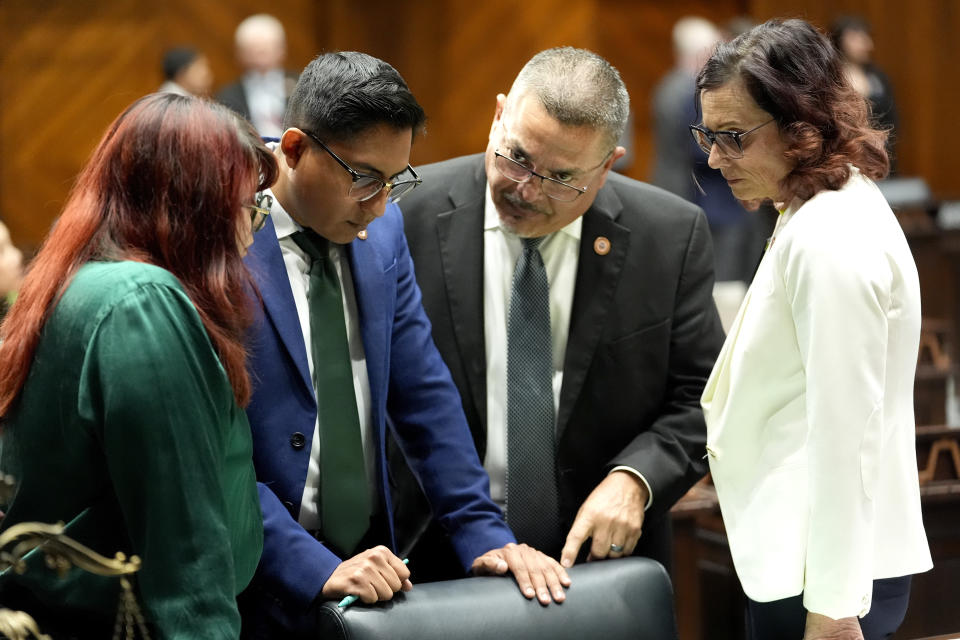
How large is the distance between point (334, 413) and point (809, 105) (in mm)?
955

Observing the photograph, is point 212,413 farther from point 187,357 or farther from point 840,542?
point 840,542

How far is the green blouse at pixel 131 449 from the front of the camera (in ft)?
4.83

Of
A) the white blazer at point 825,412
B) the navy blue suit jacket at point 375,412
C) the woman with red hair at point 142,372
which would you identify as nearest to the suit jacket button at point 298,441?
the navy blue suit jacket at point 375,412

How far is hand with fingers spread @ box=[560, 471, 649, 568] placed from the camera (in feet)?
7.25

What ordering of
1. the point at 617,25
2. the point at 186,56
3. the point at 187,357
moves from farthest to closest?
the point at 617,25
the point at 186,56
the point at 187,357

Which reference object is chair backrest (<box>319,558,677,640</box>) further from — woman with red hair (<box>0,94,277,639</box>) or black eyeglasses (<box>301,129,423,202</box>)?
black eyeglasses (<box>301,129,423,202</box>)

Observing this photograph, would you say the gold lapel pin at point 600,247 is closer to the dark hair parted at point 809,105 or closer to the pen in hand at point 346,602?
the dark hair parted at point 809,105

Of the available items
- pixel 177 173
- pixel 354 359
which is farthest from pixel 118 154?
pixel 354 359

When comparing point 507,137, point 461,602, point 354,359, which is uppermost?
point 507,137

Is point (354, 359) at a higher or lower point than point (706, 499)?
higher

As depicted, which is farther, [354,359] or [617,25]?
[617,25]

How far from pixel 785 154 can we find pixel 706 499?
1614mm

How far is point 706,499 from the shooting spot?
3.34m

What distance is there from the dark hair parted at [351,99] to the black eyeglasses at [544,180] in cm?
32
